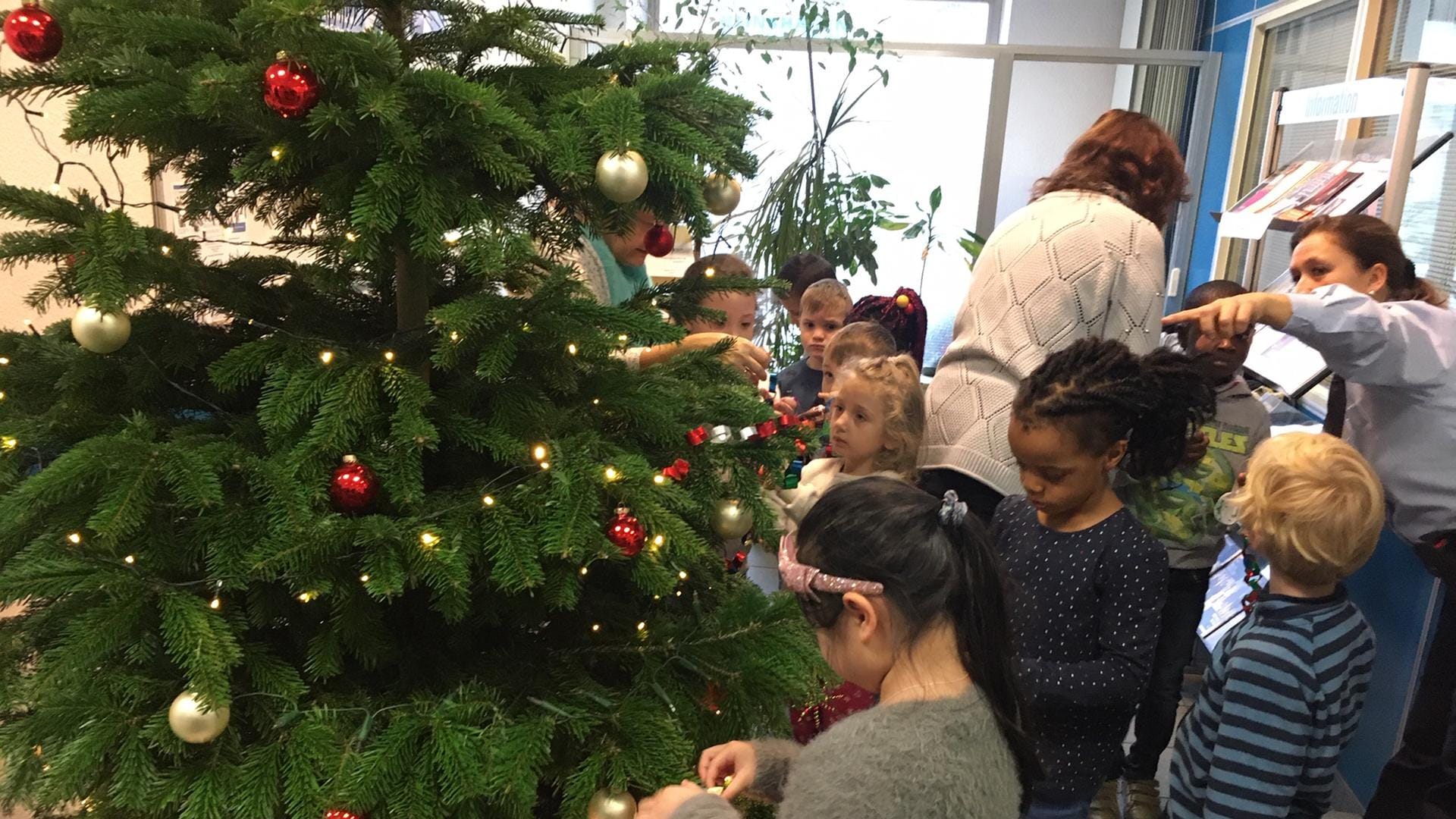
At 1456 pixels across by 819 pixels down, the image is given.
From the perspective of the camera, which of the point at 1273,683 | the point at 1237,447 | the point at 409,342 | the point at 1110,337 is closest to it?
the point at 409,342

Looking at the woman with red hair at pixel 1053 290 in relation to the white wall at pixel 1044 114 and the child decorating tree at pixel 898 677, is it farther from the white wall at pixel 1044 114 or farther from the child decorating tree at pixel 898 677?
the white wall at pixel 1044 114

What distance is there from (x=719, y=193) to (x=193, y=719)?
85 centimetres

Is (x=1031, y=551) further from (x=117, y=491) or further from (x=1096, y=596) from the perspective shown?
(x=117, y=491)

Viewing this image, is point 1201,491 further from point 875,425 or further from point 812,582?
point 812,582

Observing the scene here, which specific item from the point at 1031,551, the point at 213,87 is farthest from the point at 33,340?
the point at 1031,551

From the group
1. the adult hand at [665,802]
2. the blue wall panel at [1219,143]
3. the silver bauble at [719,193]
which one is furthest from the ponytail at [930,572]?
the blue wall panel at [1219,143]

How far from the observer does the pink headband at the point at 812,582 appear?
1201mm

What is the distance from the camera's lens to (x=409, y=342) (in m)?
1.17

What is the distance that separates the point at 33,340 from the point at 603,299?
97 cm

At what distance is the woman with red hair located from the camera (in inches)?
79.4

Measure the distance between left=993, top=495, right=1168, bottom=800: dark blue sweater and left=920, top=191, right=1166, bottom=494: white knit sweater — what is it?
0.75 ft

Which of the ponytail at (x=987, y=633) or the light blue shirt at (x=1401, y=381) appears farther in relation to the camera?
the light blue shirt at (x=1401, y=381)

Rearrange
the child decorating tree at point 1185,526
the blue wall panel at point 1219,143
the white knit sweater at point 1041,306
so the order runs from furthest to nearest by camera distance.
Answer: the blue wall panel at point 1219,143, the child decorating tree at point 1185,526, the white knit sweater at point 1041,306

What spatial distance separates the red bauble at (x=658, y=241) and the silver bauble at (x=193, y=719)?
2.65ft
